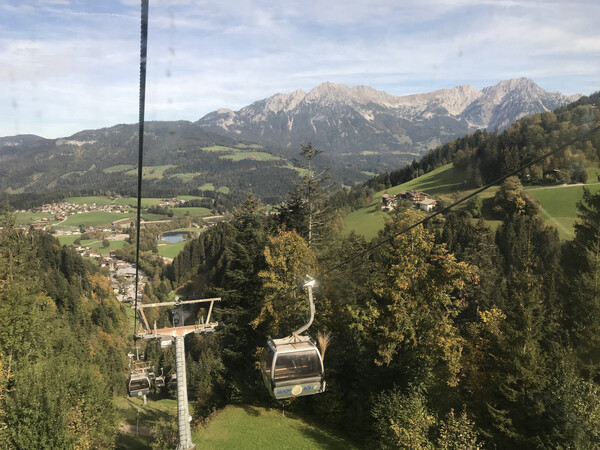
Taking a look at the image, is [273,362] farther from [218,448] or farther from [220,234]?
[220,234]

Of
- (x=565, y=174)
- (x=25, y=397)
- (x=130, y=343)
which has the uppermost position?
(x=565, y=174)

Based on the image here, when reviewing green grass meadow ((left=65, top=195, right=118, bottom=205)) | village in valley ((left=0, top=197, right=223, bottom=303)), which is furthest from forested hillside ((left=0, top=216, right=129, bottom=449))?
green grass meadow ((left=65, top=195, right=118, bottom=205))

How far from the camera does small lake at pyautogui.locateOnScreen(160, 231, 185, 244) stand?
153 metres

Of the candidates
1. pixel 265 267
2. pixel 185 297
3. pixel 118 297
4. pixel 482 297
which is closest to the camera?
pixel 265 267

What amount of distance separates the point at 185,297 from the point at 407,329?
289 ft

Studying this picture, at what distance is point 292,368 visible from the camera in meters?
11.8

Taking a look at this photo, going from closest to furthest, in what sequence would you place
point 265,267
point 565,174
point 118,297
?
point 565,174 < point 265,267 < point 118,297

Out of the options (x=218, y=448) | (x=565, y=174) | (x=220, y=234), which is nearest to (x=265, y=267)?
(x=218, y=448)

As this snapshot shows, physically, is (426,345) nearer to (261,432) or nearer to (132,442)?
(261,432)

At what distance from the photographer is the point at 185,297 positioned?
327ft

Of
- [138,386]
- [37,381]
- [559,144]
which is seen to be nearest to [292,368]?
[559,144]

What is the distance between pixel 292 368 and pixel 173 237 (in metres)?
155

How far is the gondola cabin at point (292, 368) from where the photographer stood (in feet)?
38.3

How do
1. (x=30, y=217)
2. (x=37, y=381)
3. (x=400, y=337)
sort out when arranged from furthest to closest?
1. (x=30, y=217)
2. (x=400, y=337)
3. (x=37, y=381)
